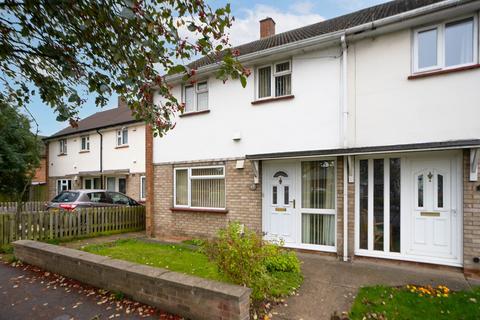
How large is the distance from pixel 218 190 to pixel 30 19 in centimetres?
595

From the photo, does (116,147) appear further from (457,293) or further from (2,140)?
(457,293)

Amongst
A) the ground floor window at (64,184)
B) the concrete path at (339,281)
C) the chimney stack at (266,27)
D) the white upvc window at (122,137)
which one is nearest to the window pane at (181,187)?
the concrete path at (339,281)

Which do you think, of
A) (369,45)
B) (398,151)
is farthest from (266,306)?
(369,45)

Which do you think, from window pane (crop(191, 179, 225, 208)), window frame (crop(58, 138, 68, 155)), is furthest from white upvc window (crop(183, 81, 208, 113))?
window frame (crop(58, 138, 68, 155))

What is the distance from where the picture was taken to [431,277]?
5.43m

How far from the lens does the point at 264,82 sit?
26.2 ft

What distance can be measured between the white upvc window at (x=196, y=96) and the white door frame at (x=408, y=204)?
15.8 feet

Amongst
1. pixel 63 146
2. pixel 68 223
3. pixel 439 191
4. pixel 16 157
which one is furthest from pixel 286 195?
pixel 63 146

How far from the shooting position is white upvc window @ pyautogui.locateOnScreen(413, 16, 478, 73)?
18.3ft

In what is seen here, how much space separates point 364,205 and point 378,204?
0.29 metres

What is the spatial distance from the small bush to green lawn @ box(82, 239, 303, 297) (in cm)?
20

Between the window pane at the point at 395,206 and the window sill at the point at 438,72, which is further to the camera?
the window pane at the point at 395,206

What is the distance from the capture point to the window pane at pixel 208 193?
28.1ft

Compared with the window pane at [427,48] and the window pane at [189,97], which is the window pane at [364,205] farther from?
the window pane at [189,97]
